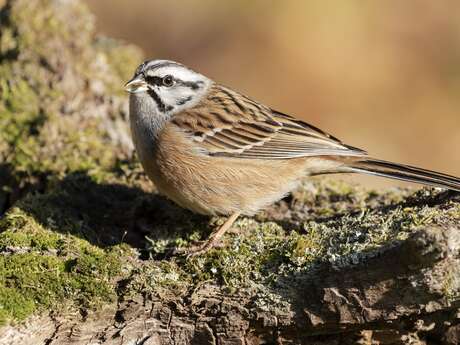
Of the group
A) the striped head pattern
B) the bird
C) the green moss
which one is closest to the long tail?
the bird

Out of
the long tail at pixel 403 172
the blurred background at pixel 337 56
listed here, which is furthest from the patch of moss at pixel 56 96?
the blurred background at pixel 337 56

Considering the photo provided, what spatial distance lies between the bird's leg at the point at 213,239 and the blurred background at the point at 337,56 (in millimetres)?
5460

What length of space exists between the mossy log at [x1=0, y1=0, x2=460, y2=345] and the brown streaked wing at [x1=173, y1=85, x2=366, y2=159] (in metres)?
0.57

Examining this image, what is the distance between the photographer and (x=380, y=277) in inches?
159

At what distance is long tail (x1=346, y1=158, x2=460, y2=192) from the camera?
197 inches

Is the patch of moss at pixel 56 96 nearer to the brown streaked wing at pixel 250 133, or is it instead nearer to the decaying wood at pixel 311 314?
the brown streaked wing at pixel 250 133

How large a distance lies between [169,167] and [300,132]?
1253 millimetres

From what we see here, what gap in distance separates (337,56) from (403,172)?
650cm

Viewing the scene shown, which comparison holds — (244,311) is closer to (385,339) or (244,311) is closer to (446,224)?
(385,339)

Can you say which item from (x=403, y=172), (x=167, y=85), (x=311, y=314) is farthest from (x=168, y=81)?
(x=311, y=314)

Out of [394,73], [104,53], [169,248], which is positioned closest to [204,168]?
[169,248]

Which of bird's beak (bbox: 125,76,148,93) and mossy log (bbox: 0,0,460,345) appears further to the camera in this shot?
bird's beak (bbox: 125,76,148,93)

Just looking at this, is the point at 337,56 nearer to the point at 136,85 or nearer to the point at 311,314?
the point at 136,85

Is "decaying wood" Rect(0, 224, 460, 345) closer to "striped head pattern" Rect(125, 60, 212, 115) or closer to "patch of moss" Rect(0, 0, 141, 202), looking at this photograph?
"striped head pattern" Rect(125, 60, 212, 115)
